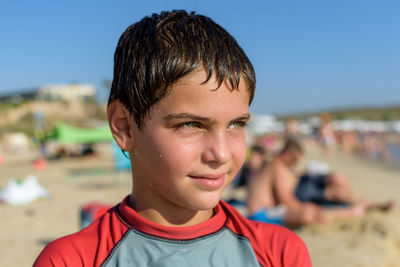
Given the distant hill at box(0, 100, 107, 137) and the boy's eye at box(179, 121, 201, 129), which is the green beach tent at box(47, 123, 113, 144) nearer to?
the boy's eye at box(179, 121, 201, 129)

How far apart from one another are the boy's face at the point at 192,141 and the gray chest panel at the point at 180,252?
13 cm

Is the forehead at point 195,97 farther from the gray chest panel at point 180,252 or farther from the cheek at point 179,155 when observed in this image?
the gray chest panel at point 180,252

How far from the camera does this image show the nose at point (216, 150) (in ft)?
3.86

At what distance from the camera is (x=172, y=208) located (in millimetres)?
1284

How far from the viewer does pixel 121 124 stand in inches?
52.4

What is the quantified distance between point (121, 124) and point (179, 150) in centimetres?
29

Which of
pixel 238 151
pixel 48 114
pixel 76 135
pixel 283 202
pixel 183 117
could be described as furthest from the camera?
pixel 48 114

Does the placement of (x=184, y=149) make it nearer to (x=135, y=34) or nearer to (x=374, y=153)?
(x=135, y=34)

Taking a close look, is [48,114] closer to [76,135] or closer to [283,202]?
[76,135]

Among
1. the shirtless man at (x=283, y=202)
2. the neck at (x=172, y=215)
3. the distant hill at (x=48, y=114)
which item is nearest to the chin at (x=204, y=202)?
the neck at (x=172, y=215)

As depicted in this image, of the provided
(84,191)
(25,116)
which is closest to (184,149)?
(84,191)

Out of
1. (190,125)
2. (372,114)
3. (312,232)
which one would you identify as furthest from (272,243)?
(372,114)

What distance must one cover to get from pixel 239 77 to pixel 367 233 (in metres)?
4.59

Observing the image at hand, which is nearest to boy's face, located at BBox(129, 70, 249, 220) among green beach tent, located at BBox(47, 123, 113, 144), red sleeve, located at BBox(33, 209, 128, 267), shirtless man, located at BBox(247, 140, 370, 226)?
red sleeve, located at BBox(33, 209, 128, 267)
